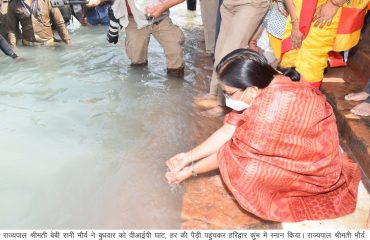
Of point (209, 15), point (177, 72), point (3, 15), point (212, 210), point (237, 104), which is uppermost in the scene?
point (237, 104)

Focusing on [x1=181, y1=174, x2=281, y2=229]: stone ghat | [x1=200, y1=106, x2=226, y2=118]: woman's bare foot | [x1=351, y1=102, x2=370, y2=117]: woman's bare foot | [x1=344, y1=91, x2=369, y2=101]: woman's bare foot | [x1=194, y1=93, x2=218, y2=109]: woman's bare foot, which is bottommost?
[x1=194, y1=93, x2=218, y2=109]: woman's bare foot

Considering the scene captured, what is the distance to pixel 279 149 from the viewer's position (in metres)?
1.69

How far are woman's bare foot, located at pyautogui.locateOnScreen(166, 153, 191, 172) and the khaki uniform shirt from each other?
4.32 metres

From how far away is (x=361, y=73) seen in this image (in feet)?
11.4

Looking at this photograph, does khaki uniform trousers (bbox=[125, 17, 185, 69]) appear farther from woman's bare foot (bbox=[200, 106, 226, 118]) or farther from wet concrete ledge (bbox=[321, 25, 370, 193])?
wet concrete ledge (bbox=[321, 25, 370, 193])

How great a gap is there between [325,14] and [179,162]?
1742 mm

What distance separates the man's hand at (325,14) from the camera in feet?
9.07

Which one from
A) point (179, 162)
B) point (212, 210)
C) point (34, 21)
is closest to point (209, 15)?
point (179, 162)

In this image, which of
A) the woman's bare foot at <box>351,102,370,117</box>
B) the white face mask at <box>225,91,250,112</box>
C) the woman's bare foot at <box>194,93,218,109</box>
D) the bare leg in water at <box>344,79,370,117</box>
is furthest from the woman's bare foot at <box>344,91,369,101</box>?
the white face mask at <box>225,91,250,112</box>

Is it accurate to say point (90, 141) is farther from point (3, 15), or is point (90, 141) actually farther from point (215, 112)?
point (3, 15)

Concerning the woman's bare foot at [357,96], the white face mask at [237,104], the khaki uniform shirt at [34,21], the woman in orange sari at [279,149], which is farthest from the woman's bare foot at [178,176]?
the khaki uniform shirt at [34,21]

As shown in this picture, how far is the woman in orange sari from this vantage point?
1647 millimetres

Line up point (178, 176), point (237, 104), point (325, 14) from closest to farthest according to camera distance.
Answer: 1. point (237, 104)
2. point (178, 176)
3. point (325, 14)

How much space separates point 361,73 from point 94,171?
9.11 feet
